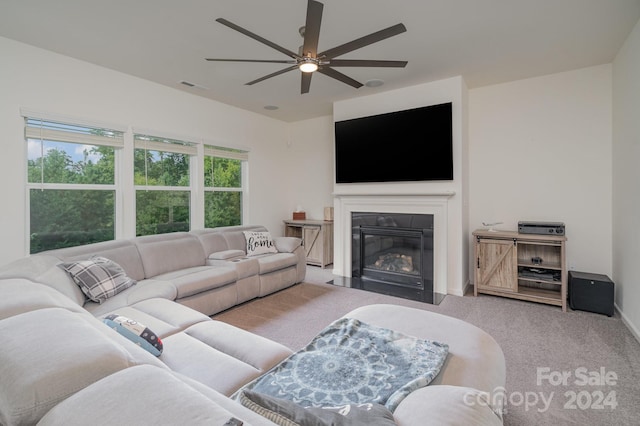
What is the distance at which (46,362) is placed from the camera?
84 cm

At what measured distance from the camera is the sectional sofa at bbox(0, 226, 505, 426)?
2.46 feet

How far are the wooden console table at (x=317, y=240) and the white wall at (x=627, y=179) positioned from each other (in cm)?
381

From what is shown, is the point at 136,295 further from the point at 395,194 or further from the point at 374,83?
the point at 374,83

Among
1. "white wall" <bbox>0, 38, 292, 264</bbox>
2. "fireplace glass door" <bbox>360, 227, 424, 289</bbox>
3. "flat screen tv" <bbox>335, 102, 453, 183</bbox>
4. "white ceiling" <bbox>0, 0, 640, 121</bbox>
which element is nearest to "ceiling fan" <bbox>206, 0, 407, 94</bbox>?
"white ceiling" <bbox>0, 0, 640, 121</bbox>

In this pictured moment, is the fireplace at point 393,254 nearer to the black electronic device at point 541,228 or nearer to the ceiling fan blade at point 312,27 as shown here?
Result: the black electronic device at point 541,228

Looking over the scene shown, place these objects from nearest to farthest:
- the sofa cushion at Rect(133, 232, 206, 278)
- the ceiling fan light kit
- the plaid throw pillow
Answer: the ceiling fan light kit → the plaid throw pillow → the sofa cushion at Rect(133, 232, 206, 278)

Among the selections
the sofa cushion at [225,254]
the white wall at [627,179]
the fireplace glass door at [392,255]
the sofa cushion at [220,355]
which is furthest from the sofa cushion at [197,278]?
the white wall at [627,179]

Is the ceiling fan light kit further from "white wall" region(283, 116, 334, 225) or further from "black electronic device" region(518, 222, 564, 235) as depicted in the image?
"white wall" region(283, 116, 334, 225)

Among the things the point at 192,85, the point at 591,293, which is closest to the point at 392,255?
the point at 591,293

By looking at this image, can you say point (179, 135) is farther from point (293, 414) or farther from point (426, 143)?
point (293, 414)

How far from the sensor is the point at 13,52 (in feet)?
9.53

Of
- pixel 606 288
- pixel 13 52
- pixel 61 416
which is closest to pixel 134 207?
pixel 13 52

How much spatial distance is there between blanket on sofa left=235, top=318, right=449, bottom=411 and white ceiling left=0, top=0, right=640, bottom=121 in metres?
2.44

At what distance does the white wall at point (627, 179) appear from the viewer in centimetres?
279
